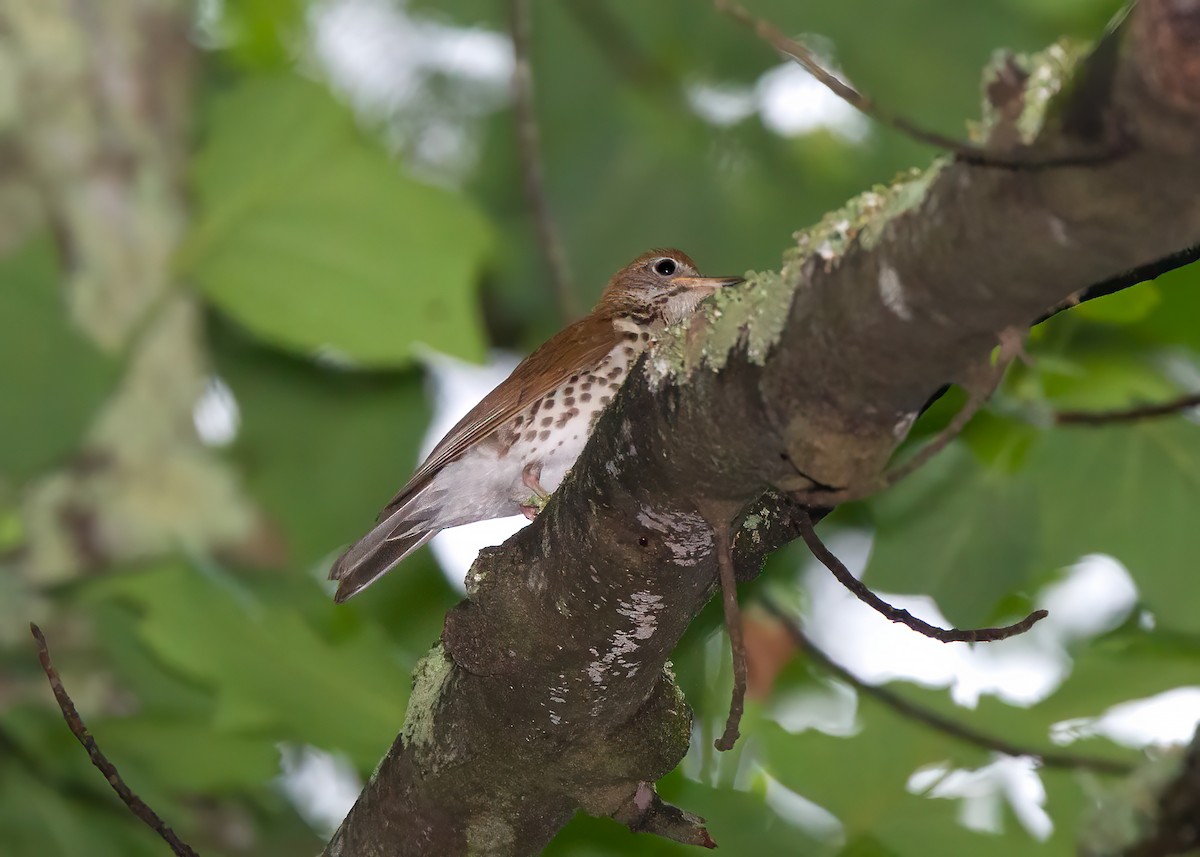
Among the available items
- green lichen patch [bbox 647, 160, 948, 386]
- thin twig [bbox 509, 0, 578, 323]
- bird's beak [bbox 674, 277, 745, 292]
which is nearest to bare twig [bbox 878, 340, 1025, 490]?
green lichen patch [bbox 647, 160, 948, 386]

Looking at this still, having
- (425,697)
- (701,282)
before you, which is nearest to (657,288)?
(701,282)

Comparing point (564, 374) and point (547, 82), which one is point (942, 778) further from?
point (547, 82)

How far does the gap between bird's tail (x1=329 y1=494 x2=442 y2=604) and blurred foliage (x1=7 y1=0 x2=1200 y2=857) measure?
0.25m

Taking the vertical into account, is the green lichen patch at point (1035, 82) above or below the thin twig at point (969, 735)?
below

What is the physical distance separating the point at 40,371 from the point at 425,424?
1.50 metres

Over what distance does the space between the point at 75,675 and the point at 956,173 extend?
4202 millimetres

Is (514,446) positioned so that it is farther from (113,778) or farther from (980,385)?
(980,385)

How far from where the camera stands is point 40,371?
4.52 meters

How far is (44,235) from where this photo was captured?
489 centimetres

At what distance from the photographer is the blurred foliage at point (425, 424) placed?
3949 millimetres

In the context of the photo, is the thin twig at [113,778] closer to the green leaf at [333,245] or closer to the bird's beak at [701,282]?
the green leaf at [333,245]

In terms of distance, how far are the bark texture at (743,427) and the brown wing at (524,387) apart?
4.28ft

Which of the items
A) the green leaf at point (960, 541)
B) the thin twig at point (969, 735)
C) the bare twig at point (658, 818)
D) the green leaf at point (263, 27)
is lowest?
the bare twig at point (658, 818)

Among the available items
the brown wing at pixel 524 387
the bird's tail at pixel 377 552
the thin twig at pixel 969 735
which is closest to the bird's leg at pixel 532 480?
the brown wing at pixel 524 387
